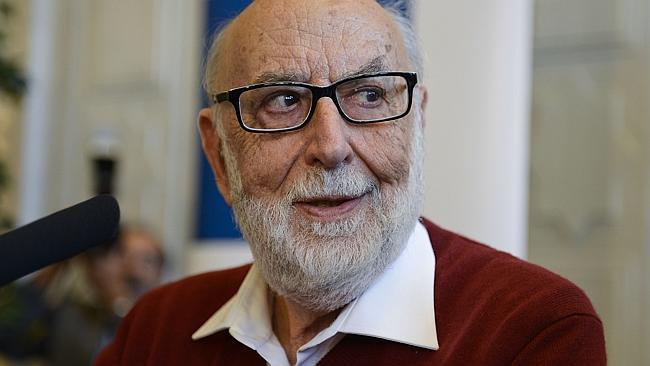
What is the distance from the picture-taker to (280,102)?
4.78ft

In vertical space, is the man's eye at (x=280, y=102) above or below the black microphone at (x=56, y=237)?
above

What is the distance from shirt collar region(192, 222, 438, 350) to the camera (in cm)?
139

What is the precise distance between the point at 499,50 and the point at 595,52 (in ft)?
6.21

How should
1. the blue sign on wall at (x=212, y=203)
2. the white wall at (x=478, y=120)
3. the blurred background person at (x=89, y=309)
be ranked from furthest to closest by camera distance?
the blue sign on wall at (x=212, y=203) → the blurred background person at (x=89, y=309) → the white wall at (x=478, y=120)

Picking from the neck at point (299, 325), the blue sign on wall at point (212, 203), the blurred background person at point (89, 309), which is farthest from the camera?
A: the blue sign on wall at point (212, 203)

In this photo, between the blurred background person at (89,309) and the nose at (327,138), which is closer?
the nose at (327,138)

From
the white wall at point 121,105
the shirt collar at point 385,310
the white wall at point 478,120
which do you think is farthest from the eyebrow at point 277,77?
the white wall at point 121,105

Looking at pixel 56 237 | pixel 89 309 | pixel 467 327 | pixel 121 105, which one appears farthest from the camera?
pixel 121 105

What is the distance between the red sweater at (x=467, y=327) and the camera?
4.12 ft

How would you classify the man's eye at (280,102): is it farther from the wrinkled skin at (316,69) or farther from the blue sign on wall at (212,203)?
the blue sign on wall at (212,203)

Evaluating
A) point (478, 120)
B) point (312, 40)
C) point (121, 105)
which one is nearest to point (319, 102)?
point (312, 40)

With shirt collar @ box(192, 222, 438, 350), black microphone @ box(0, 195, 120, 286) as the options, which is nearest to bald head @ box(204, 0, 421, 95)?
shirt collar @ box(192, 222, 438, 350)

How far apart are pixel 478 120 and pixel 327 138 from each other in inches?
64.0

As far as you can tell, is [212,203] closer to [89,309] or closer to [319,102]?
[89,309]
